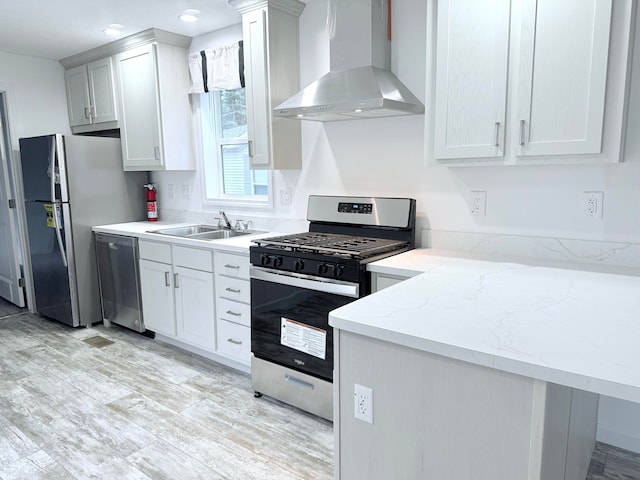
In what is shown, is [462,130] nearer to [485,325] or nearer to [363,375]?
[485,325]

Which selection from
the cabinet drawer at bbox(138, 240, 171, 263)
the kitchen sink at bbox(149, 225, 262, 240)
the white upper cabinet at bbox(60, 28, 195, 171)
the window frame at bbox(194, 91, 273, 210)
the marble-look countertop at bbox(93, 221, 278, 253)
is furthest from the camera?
the window frame at bbox(194, 91, 273, 210)

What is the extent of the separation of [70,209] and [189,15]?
5.94ft

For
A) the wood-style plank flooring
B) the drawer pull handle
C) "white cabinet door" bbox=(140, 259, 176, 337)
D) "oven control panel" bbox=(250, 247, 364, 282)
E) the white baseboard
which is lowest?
the wood-style plank flooring

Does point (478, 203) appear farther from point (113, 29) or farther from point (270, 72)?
point (113, 29)

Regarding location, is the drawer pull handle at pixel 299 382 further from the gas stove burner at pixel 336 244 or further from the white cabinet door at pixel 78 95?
the white cabinet door at pixel 78 95

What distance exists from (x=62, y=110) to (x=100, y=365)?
265 centimetres

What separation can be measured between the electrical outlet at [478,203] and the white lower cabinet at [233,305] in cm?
133

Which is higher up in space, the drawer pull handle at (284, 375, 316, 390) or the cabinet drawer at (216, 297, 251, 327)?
the cabinet drawer at (216, 297, 251, 327)

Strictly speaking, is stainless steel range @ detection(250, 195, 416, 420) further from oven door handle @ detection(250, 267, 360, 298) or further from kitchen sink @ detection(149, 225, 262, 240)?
kitchen sink @ detection(149, 225, 262, 240)

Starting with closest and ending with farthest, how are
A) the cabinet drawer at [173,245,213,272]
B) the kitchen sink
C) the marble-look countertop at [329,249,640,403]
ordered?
the marble-look countertop at [329,249,640,403]
the cabinet drawer at [173,245,213,272]
the kitchen sink

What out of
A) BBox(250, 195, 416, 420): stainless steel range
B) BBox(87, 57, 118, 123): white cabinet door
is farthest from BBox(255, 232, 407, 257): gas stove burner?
BBox(87, 57, 118, 123): white cabinet door

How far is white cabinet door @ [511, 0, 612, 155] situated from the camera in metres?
1.74

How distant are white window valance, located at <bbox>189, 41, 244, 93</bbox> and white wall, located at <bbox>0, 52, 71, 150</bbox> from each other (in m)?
1.60

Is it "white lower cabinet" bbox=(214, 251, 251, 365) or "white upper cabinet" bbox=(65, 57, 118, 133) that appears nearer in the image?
"white lower cabinet" bbox=(214, 251, 251, 365)
